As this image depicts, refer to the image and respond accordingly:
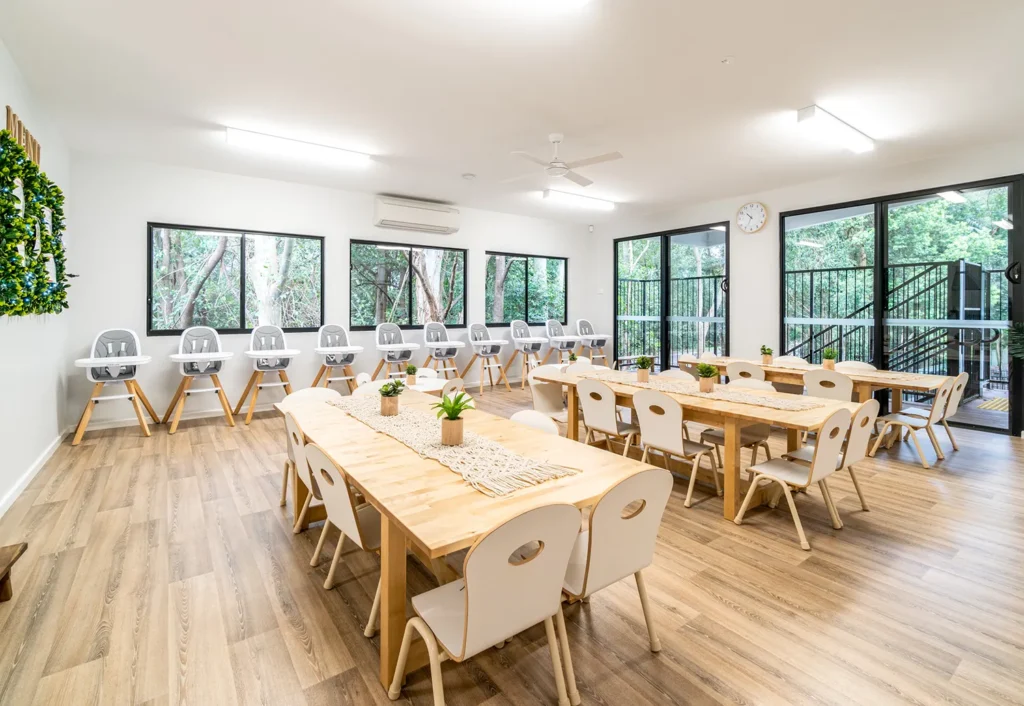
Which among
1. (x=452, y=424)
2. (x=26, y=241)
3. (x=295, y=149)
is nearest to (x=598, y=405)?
(x=452, y=424)

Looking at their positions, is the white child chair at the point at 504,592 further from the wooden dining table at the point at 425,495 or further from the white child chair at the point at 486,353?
the white child chair at the point at 486,353

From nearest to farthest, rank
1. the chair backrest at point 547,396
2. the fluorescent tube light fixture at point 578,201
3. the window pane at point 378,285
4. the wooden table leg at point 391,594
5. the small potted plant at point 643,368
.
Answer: the wooden table leg at point 391,594 → the small potted plant at point 643,368 → the chair backrest at point 547,396 → the fluorescent tube light fixture at point 578,201 → the window pane at point 378,285

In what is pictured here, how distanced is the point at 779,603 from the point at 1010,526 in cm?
192

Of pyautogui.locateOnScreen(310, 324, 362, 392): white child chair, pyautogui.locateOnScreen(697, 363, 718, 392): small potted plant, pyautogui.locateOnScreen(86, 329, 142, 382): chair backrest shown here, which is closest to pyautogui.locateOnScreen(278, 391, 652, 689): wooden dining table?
pyautogui.locateOnScreen(697, 363, 718, 392): small potted plant

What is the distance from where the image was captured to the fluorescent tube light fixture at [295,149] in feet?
14.3

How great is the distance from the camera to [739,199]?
697 cm

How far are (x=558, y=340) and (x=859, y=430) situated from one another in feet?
17.9

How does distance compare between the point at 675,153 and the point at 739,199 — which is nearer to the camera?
the point at 675,153

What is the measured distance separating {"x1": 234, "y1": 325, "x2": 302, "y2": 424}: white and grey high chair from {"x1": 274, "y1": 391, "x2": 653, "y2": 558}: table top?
328 cm

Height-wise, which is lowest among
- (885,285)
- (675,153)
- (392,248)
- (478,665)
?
(478,665)

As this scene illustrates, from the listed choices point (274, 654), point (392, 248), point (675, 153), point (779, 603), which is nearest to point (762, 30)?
point (675, 153)

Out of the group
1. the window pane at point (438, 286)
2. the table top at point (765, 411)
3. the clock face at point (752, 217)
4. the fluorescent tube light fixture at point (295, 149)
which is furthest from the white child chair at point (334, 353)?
the clock face at point (752, 217)

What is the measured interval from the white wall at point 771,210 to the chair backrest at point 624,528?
5842 millimetres

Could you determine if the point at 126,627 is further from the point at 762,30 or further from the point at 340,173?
the point at 340,173
